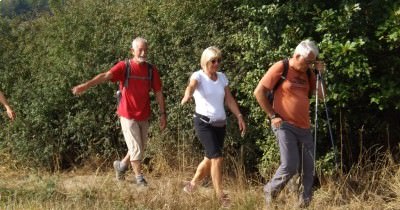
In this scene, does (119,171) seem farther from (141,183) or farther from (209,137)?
(209,137)

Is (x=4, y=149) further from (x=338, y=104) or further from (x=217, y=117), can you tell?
(x=338, y=104)

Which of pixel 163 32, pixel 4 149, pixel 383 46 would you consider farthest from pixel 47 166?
pixel 383 46

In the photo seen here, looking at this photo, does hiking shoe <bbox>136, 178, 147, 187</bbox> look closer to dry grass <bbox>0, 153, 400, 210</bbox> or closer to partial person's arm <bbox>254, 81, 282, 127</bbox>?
dry grass <bbox>0, 153, 400, 210</bbox>

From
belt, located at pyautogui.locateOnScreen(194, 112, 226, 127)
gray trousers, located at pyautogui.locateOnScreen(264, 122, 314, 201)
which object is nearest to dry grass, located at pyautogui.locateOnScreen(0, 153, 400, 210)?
gray trousers, located at pyautogui.locateOnScreen(264, 122, 314, 201)

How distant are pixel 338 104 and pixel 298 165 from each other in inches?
51.5

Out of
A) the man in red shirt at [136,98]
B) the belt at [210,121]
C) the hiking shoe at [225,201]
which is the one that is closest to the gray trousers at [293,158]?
the hiking shoe at [225,201]

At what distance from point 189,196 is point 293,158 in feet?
4.07

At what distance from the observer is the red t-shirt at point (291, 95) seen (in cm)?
596

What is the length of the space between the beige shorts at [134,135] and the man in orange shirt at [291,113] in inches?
75.0

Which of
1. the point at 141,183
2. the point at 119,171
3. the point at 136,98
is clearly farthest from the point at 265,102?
the point at 119,171

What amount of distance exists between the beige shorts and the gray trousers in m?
1.94

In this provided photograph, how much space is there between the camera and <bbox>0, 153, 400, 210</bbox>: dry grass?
20.0ft

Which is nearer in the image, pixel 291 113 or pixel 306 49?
pixel 306 49

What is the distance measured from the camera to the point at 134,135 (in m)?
7.23
